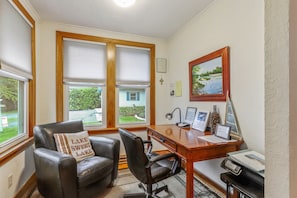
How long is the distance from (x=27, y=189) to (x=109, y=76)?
1.96 m

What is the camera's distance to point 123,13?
245 cm

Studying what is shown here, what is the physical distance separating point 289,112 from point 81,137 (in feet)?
7.36

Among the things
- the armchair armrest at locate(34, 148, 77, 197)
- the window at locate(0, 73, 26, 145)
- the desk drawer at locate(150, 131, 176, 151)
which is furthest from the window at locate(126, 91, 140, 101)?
the armchair armrest at locate(34, 148, 77, 197)

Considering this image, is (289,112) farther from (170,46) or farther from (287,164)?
(170,46)

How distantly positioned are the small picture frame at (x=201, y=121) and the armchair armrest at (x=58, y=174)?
1.54 m

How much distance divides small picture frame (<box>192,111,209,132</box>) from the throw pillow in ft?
4.73

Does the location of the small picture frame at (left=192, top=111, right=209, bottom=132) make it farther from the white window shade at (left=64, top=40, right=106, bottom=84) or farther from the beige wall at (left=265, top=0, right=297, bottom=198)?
the white window shade at (left=64, top=40, right=106, bottom=84)

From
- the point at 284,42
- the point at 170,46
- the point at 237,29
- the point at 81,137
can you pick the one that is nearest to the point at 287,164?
the point at 284,42

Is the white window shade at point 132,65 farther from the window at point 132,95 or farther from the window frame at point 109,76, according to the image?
the window at point 132,95

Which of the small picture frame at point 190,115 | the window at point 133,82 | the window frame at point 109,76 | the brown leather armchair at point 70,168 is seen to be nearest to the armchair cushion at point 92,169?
the brown leather armchair at point 70,168

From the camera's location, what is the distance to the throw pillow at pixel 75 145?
2078 mm

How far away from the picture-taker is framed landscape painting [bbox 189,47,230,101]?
200 cm

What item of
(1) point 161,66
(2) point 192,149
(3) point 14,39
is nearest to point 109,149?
(2) point 192,149

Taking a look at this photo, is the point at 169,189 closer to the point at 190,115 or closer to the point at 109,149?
the point at 109,149
